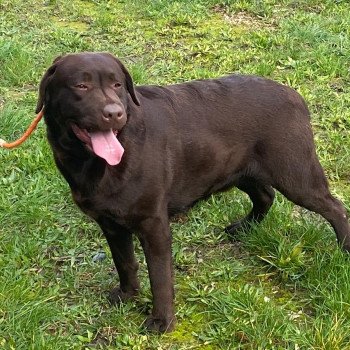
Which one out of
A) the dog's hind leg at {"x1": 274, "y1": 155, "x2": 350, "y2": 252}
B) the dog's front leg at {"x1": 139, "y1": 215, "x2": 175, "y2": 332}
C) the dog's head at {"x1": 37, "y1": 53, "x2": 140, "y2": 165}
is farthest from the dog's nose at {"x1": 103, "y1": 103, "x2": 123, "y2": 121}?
the dog's hind leg at {"x1": 274, "y1": 155, "x2": 350, "y2": 252}

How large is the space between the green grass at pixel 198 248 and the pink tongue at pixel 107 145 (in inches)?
39.7

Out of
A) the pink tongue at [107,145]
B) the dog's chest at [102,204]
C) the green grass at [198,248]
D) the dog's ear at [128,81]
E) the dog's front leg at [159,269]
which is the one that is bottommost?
the green grass at [198,248]

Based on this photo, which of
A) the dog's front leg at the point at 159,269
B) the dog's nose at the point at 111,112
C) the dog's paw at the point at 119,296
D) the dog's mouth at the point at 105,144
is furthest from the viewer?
the dog's paw at the point at 119,296

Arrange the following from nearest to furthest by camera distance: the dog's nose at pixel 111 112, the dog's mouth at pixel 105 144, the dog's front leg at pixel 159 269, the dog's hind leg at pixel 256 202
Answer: the dog's nose at pixel 111 112 → the dog's mouth at pixel 105 144 → the dog's front leg at pixel 159 269 → the dog's hind leg at pixel 256 202

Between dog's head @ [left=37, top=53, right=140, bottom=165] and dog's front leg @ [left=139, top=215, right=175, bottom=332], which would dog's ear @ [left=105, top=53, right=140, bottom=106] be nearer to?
dog's head @ [left=37, top=53, right=140, bottom=165]

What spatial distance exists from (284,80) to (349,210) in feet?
6.91

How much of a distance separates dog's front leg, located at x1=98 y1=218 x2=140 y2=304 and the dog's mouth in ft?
1.85

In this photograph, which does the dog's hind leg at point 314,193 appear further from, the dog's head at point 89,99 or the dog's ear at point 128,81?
the dog's head at point 89,99

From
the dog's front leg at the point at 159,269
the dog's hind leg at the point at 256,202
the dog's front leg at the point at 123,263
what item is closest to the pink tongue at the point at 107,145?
the dog's front leg at the point at 159,269

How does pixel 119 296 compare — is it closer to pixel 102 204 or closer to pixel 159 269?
Answer: pixel 159 269

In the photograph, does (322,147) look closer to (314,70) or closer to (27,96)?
(314,70)

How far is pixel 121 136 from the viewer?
10.2 feet

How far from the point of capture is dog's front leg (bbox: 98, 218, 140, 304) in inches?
137

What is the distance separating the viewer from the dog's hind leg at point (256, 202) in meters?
4.03
